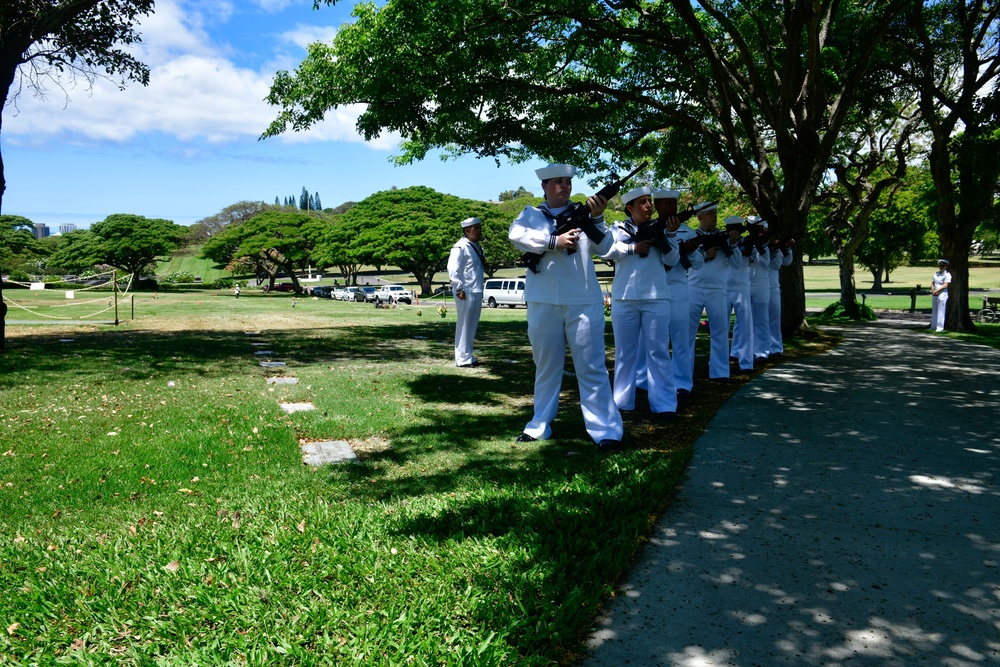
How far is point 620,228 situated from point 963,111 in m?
12.7

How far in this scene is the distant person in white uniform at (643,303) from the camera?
25.2 feet

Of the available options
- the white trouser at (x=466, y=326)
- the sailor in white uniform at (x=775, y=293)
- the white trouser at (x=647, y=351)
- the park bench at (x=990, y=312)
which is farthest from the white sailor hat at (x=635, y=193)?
the park bench at (x=990, y=312)

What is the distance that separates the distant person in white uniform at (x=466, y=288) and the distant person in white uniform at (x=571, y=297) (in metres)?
5.14

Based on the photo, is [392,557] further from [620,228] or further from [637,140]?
[637,140]

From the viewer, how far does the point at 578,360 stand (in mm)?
6223

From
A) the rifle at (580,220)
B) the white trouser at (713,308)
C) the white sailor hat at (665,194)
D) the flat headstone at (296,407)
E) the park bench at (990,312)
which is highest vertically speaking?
the white sailor hat at (665,194)

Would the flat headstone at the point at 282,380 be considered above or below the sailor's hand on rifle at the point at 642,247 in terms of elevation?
below

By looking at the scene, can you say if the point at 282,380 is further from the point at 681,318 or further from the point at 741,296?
the point at 741,296

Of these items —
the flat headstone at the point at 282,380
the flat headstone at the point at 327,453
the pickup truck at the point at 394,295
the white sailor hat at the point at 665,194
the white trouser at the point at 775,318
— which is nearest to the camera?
the flat headstone at the point at 327,453

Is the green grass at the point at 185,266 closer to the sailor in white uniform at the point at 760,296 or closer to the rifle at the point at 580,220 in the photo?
the sailor in white uniform at the point at 760,296

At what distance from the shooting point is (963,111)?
1598cm

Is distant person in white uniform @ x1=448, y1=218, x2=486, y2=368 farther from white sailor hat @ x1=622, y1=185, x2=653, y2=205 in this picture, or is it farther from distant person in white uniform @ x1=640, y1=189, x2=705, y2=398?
white sailor hat @ x1=622, y1=185, x2=653, y2=205

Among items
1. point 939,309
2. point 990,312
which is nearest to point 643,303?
point 939,309

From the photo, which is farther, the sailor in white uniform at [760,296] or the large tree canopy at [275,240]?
the large tree canopy at [275,240]
